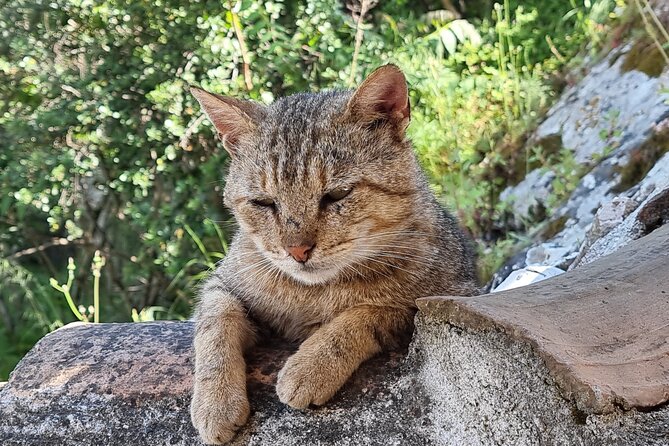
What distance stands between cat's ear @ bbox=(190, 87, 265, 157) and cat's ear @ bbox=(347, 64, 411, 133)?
395mm

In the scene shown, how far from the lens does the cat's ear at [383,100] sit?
2324 mm

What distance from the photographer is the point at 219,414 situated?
1711 millimetres

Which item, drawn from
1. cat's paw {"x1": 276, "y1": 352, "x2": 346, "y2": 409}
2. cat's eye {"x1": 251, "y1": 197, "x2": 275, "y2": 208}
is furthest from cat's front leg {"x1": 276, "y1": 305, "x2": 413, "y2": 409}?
cat's eye {"x1": 251, "y1": 197, "x2": 275, "y2": 208}

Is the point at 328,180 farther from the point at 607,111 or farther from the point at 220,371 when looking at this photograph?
the point at 607,111

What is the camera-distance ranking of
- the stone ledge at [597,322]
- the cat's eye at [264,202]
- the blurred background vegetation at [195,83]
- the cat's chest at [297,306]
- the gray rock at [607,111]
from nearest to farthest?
the stone ledge at [597,322] < the cat's chest at [297,306] < the cat's eye at [264,202] < the gray rock at [607,111] < the blurred background vegetation at [195,83]

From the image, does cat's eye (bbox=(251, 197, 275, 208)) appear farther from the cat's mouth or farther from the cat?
the cat's mouth

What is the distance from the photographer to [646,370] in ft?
4.27

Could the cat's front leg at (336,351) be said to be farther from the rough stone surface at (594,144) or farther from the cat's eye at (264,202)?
the rough stone surface at (594,144)

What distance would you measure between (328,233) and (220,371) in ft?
1.81

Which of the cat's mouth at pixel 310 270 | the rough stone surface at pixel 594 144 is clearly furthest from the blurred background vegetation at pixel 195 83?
the cat's mouth at pixel 310 270

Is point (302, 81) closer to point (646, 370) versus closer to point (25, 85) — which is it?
→ point (25, 85)

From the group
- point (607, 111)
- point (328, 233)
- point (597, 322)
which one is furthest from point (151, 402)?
point (607, 111)

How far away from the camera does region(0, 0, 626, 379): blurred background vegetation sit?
17.0 feet

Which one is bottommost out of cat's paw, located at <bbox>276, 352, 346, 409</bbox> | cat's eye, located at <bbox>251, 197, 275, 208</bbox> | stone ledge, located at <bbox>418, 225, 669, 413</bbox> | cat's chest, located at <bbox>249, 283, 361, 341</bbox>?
cat's chest, located at <bbox>249, 283, 361, 341</bbox>
